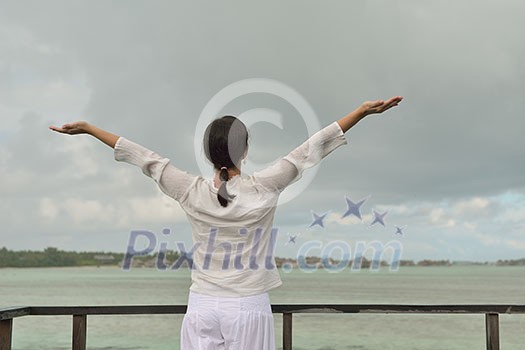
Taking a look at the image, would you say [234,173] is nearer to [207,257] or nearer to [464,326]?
[207,257]

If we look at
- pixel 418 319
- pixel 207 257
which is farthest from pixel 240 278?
pixel 418 319

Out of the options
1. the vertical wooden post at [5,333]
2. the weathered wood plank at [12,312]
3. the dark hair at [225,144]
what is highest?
the dark hair at [225,144]

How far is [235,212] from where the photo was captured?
2.02 metres

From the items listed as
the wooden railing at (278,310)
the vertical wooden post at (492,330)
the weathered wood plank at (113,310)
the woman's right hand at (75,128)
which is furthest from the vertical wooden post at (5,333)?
the vertical wooden post at (492,330)

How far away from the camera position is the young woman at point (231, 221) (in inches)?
79.3

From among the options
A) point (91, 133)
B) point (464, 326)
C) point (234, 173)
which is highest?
point (91, 133)

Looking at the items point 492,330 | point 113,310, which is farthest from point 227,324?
point 492,330

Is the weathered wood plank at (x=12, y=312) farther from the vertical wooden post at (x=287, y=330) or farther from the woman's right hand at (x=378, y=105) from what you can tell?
the woman's right hand at (x=378, y=105)

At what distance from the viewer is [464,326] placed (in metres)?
30.9

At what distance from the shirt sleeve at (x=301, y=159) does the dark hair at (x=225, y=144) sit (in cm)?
9

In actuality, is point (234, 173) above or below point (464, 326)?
above

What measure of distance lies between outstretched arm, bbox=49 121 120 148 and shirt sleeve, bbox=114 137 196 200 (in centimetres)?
3

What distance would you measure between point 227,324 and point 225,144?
1.65ft

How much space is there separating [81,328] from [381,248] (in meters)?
1.41
